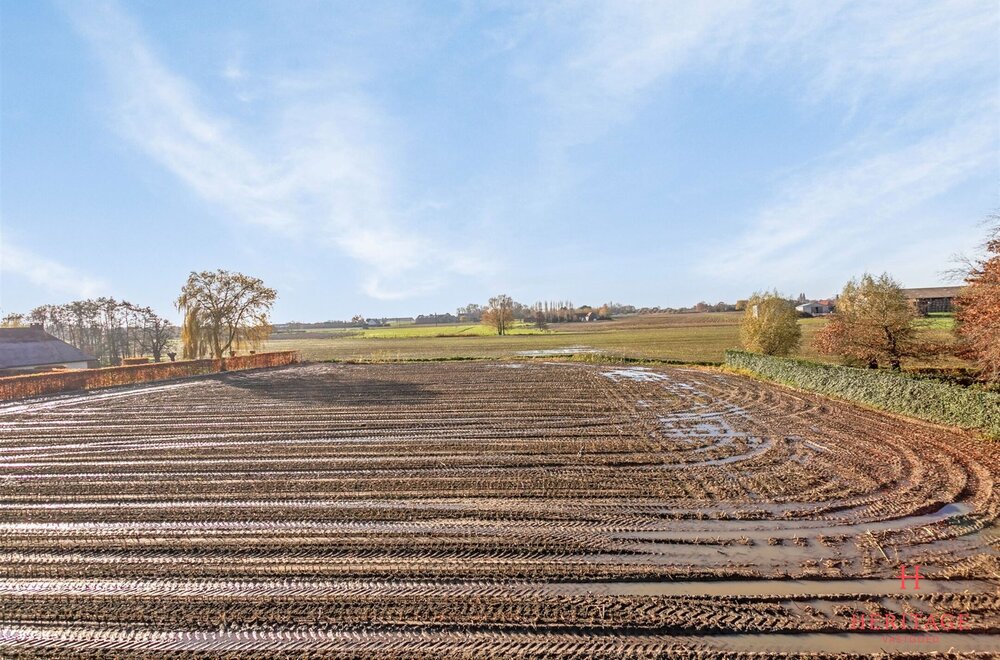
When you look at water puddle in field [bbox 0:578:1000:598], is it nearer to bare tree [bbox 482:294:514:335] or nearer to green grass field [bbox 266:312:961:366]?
green grass field [bbox 266:312:961:366]

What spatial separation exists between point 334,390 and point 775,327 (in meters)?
25.4

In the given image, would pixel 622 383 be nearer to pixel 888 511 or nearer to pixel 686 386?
pixel 686 386

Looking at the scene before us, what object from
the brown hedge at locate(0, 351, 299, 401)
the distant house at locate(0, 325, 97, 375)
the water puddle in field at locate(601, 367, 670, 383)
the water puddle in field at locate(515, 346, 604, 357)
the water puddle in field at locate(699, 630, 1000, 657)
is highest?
the distant house at locate(0, 325, 97, 375)

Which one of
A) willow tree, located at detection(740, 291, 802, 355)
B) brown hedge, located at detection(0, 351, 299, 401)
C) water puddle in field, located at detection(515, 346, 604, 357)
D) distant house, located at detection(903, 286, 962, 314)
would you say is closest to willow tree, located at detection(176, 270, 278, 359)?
brown hedge, located at detection(0, 351, 299, 401)

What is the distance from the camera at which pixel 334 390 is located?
24.9 meters

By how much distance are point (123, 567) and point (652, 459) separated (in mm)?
9871

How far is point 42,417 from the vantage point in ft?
62.3

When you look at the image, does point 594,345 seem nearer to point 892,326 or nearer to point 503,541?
point 892,326

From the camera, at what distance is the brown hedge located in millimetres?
25359

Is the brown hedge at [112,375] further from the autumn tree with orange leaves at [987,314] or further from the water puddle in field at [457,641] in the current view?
the autumn tree with orange leaves at [987,314]

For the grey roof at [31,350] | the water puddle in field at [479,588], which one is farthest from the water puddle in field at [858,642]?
the grey roof at [31,350]

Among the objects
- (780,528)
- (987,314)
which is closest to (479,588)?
(780,528)

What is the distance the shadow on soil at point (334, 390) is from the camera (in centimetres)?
2119

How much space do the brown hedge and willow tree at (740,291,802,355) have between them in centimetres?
3618
